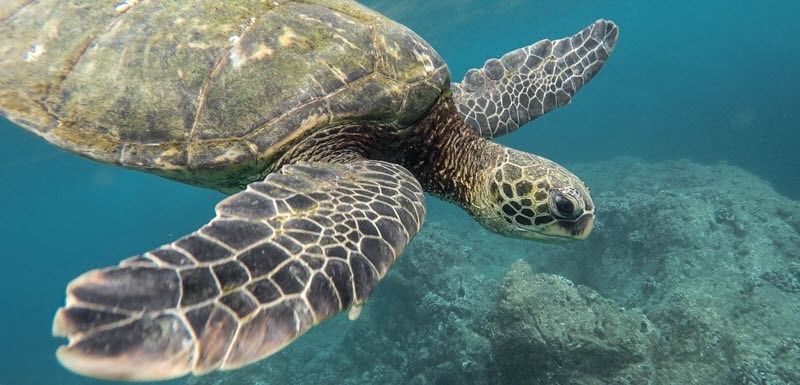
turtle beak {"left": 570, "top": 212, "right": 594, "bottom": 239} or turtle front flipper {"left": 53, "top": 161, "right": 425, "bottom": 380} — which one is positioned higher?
turtle beak {"left": 570, "top": 212, "right": 594, "bottom": 239}

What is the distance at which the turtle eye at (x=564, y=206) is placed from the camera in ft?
10.1

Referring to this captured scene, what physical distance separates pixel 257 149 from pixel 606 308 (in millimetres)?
5424

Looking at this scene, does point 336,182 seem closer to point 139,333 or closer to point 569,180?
point 139,333

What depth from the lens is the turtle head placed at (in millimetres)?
3135

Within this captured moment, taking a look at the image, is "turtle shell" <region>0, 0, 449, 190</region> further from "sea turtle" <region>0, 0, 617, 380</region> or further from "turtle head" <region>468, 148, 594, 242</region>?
"turtle head" <region>468, 148, 594, 242</region>

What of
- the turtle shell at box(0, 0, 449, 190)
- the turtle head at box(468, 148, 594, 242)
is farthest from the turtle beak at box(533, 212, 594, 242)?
the turtle shell at box(0, 0, 449, 190)

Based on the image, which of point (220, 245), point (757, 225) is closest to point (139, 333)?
point (220, 245)

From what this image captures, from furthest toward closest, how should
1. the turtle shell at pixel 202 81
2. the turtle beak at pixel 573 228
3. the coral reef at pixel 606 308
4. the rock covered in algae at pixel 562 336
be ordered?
the coral reef at pixel 606 308 < the rock covered in algae at pixel 562 336 < the turtle beak at pixel 573 228 < the turtle shell at pixel 202 81

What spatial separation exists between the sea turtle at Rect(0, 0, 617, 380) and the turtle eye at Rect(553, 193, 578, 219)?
2 centimetres

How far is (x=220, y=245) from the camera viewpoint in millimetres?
1729

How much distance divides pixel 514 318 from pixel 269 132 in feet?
14.8

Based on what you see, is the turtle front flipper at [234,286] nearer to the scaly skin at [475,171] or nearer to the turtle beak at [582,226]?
the scaly skin at [475,171]

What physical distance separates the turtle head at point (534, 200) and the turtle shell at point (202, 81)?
87 centimetres

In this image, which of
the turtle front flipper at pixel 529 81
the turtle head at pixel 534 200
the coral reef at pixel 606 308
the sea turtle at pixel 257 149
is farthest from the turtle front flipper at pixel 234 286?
the coral reef at pixel 606 308
